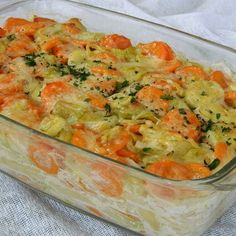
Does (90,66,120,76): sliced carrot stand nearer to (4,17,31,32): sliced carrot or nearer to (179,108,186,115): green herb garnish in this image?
(179,108,186,115): green herb garnish

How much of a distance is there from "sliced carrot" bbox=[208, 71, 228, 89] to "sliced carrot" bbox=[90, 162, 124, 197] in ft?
2.65

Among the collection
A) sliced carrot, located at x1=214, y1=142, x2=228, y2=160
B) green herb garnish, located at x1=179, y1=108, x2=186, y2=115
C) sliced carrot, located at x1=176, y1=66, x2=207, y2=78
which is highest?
sliced carrot, located at x1=214, y1=142, x2=228, y2=160

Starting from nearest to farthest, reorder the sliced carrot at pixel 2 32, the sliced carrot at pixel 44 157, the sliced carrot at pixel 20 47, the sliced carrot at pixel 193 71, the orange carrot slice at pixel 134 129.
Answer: the sliced carrot at pixel 44 157
the orange carrot slice at pixel 134 129
the sliced carrot at pixel 193 71
the sliced carrot at pixel 20 47
the sliced carrot at pixel 2 32

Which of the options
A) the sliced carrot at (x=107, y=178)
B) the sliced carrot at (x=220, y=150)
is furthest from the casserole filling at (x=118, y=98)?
the sliced carrot at (x=107, y=178)

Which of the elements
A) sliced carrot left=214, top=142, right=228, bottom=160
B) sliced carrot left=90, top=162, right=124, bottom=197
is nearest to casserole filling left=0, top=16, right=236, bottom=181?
sliced carrot left=214, top=142, right=228, bottom=160

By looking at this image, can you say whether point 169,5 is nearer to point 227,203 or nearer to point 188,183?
point 227,203

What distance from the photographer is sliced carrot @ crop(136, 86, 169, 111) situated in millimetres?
2104

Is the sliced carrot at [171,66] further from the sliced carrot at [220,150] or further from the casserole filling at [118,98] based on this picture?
the sliced carrot at [220,150]

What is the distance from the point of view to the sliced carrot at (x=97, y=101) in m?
2.09

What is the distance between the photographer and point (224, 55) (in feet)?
7.89

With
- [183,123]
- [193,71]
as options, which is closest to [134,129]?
[183,123]

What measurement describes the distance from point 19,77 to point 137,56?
1.77ft

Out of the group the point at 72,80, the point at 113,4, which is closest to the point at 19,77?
the point at 72,80

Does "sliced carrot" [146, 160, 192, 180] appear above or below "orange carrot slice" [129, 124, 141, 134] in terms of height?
above
